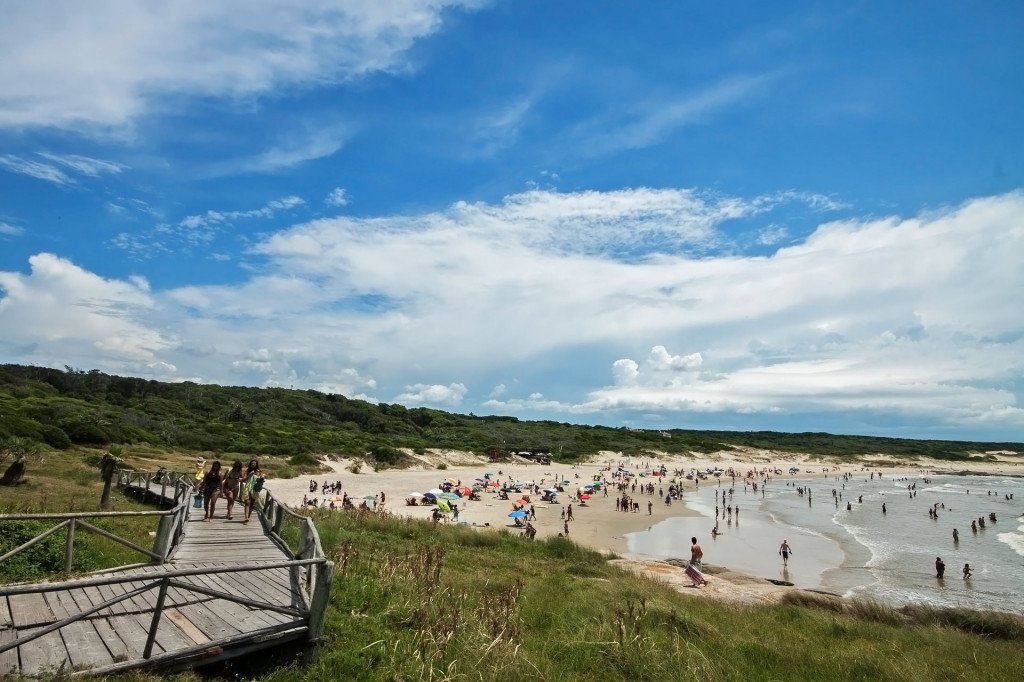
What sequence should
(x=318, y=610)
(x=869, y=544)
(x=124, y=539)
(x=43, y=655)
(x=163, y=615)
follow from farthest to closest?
(x=869, y=544), (x=124, y=539), (x=318, y=610), (x=163, y=615), (x=43, y=655)

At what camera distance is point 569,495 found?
2223 inches

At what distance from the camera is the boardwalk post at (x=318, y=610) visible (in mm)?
7469

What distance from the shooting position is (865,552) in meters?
32.7

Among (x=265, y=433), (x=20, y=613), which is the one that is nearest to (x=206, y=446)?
(x=265, y=433)

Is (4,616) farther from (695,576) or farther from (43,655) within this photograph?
(695,576)

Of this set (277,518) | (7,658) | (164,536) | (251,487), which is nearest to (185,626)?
(7,658)

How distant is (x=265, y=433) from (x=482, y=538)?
45.8 metres

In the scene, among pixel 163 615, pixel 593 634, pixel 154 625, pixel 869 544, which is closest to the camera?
pixel 154 625

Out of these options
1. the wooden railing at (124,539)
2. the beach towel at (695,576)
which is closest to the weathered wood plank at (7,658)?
the wooden railing at (124,539)

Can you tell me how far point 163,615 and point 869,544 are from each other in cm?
3838

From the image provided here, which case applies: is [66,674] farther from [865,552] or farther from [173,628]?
[865,552]

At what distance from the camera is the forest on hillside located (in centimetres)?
4303

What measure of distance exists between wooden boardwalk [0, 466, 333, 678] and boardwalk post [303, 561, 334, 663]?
0.01m

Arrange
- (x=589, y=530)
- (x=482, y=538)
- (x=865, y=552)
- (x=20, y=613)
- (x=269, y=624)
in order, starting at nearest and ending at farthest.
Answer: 1. (x=20, y=613)
2. (x=269, y=624)
3. (x=482, y=538)
4. (x=865, y=552)
5. (x=589, y=530)
